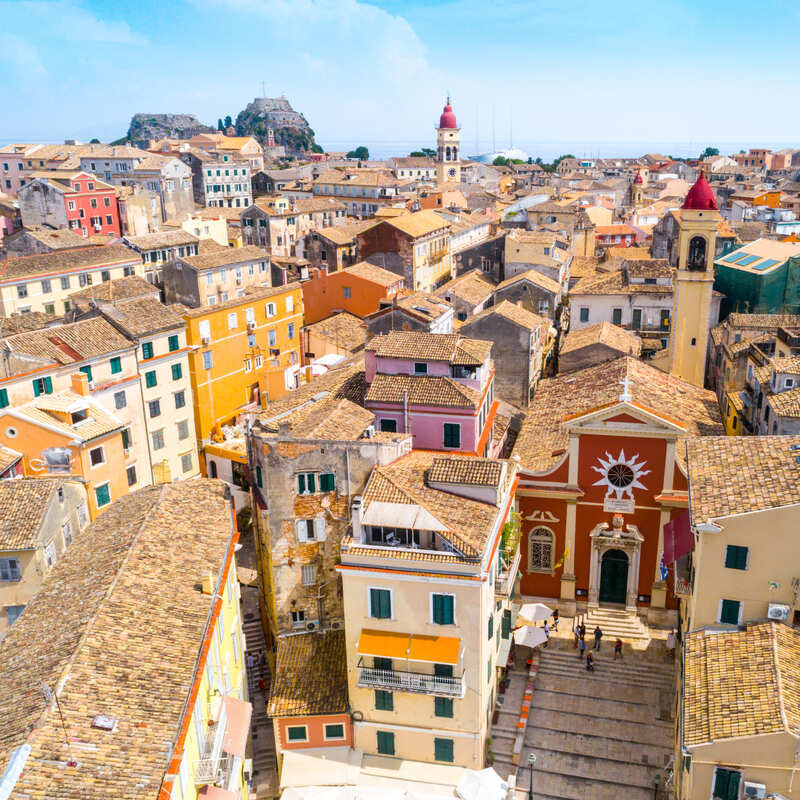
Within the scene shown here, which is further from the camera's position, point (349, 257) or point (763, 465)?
point (349, 257)

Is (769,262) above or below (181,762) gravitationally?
above

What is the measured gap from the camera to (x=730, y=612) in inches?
1069

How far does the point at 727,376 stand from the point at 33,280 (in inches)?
2068

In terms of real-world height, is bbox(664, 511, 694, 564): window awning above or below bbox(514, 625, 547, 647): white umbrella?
above

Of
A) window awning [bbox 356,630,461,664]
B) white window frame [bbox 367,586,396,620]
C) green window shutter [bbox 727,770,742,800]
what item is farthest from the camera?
white window frame [bbox 367,586,396,620]

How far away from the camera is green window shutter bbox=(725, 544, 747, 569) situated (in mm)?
26422

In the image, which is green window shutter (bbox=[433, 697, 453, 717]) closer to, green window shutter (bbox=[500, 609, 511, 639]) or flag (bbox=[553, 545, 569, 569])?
green window shutter (bbox=[500, 609, 511, 639])

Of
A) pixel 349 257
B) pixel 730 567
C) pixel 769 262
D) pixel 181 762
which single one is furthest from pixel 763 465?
pixel 349 257

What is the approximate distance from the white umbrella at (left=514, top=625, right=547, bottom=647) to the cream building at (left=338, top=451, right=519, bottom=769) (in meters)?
4.05

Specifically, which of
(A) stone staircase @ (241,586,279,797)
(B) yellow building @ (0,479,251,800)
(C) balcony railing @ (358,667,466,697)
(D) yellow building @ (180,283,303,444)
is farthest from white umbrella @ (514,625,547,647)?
(D) yellow building @ (180,283,303,444)

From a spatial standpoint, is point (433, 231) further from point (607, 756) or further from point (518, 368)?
point (607, 756)

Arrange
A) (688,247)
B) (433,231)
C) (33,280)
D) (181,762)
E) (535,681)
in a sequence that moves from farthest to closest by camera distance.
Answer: (433,231) < (33,280) < (688,247) < (535,681) < (181,762)

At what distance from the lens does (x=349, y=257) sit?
3310 inches

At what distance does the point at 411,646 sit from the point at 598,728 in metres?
9.76
